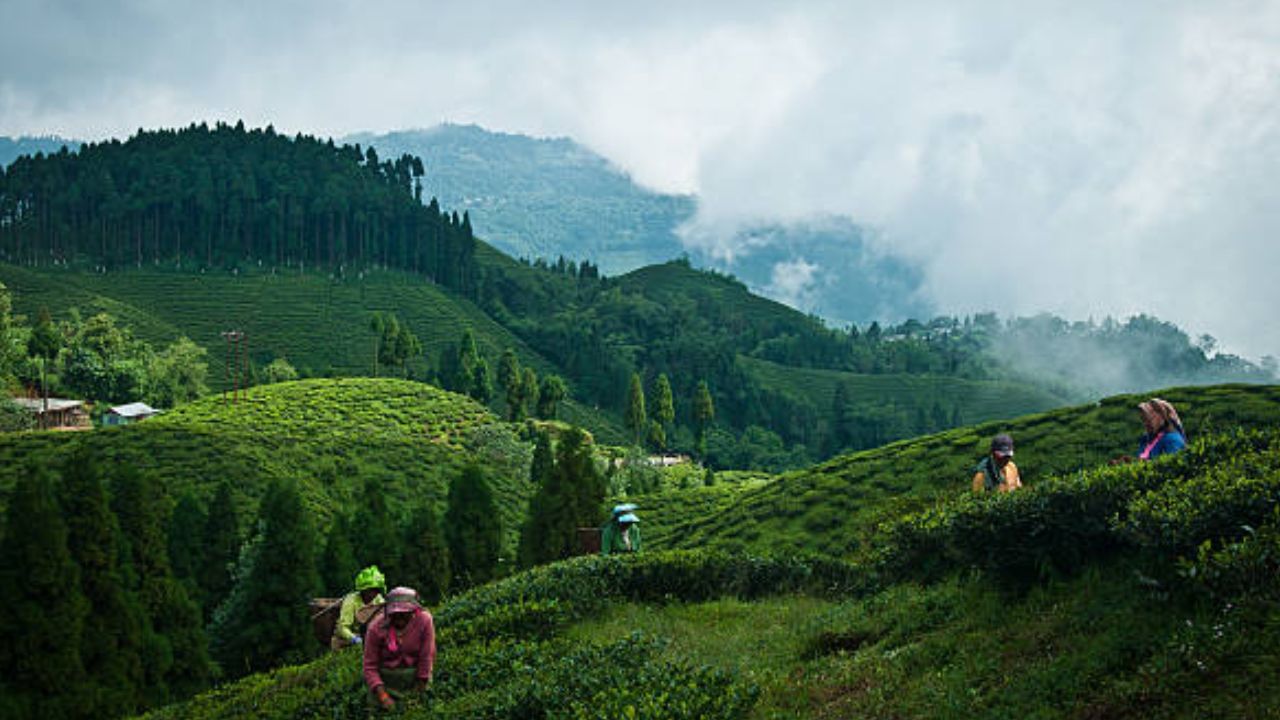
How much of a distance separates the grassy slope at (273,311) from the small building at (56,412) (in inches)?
903

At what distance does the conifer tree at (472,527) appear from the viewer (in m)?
41.3

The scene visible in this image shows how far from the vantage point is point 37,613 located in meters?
22.3

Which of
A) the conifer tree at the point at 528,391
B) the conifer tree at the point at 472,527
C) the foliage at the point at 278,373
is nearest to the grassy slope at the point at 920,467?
the conifer tree at the point at 472,527

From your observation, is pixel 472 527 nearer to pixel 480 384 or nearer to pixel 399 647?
pixel 399 647

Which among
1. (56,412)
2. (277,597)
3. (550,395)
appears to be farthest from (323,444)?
(277,597)

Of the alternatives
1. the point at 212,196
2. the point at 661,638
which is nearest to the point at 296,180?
the point at 212,196

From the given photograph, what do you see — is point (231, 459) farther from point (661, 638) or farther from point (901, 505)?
point (661, 638)

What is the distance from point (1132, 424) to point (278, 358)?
102333 mm

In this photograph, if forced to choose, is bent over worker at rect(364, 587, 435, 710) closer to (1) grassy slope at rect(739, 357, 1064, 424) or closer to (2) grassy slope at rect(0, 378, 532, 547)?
(2) grassy slope at rect(0, 378, 532, 547)

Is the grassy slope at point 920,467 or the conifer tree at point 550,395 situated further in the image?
the conifer tree at point 550,395

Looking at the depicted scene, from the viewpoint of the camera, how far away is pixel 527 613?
12.5 metres

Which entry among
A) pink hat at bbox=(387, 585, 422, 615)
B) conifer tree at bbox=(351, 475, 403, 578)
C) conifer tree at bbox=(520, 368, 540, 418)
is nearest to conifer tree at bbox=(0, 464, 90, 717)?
conifer tree at bbox=(351, 475, 403, 578)

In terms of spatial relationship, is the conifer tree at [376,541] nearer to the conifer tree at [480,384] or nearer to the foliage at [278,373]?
the conifer tree at [480,384]

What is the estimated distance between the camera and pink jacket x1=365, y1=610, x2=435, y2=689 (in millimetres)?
9430
